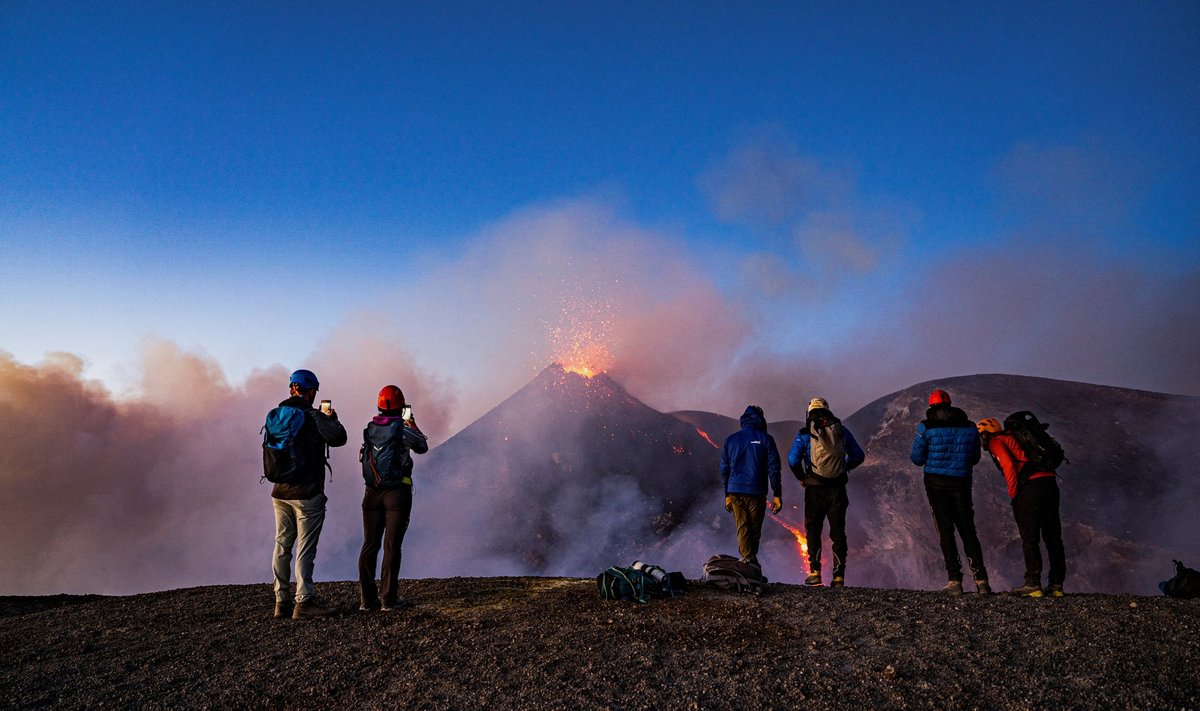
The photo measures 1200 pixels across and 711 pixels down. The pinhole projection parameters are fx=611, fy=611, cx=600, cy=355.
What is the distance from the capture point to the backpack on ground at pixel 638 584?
805 cm

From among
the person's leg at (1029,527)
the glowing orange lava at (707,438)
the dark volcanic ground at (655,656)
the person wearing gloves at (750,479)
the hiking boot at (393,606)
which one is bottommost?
the dark volcanic ground at (655,656)

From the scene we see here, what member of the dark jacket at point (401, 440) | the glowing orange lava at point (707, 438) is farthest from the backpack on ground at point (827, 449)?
the glowing orange lava at point (707, 438)

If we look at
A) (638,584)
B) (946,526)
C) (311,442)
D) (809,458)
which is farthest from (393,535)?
(946,526)

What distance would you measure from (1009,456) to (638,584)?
18.9 feet

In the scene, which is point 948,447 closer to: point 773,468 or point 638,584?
point 773,468

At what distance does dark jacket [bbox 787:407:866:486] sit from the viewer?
10.1m

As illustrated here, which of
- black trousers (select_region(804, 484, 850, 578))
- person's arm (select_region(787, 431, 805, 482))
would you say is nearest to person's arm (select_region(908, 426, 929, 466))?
black trousers (select_region(804, 484, 850, 578))

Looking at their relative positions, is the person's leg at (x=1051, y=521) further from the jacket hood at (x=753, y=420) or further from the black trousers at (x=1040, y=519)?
the jacket hood at (x=753, y=420)

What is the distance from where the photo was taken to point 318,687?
17.2 feet

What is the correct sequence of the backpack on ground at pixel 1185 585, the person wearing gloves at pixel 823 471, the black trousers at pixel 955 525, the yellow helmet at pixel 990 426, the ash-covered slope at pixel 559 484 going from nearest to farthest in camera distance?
the backpack on ground at pixel 1185 585 < the black trousers at pixel 955 525 < the yellow helmet at pixel 990 426 < the person wearing gloves at pixel 823 471 < the ash-covered slope at pixel 559 484

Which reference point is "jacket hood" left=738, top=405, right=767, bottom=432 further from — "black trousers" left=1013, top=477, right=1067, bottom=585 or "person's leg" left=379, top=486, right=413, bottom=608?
"person's leg" left=379, top=486, right=413, bottom=608

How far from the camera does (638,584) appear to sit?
8062 millimetres

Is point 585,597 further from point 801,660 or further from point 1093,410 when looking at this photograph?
point 1093,410

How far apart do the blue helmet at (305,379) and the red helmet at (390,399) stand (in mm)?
890
